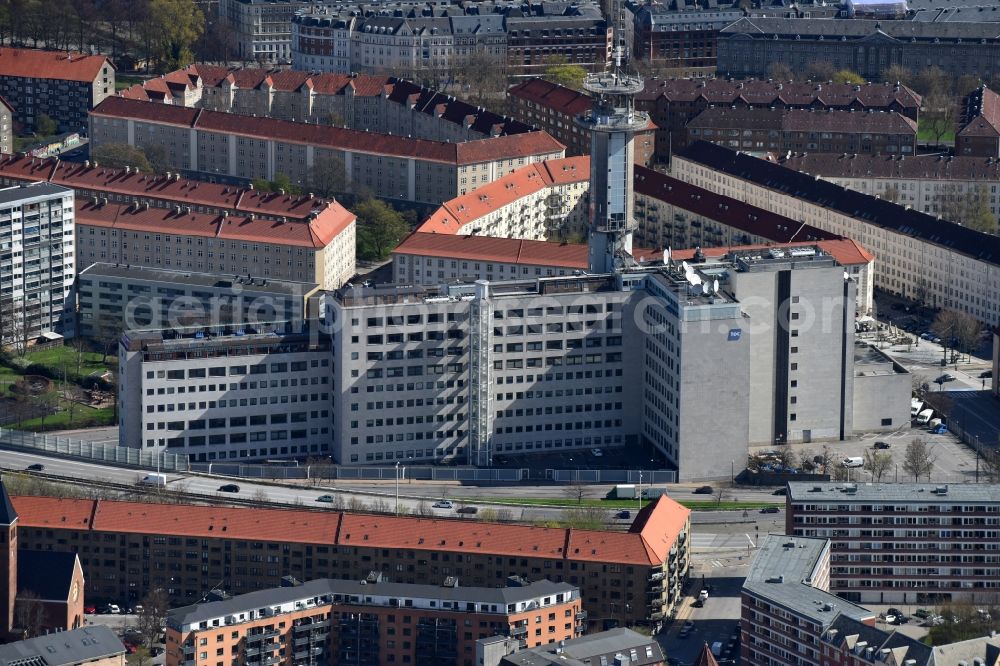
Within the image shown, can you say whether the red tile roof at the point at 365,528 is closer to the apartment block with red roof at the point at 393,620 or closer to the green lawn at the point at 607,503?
the apartment block with red roof at the point at 393,620

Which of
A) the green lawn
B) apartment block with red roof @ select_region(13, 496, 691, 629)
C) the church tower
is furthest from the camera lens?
the green lawn

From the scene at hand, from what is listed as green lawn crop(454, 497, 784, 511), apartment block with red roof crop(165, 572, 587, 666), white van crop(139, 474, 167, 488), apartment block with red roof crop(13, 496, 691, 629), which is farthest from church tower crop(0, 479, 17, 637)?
green lawn crop(454, 497, 784, 511)

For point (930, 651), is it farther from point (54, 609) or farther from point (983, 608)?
point (54, 609)

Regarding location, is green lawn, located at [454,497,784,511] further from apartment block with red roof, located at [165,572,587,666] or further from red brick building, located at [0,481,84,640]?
red brick building, located at [0,481,84,640]

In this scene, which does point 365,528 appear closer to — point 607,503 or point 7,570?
point 607,503

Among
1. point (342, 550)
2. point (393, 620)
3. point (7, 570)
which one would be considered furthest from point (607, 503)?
point (7, 570)

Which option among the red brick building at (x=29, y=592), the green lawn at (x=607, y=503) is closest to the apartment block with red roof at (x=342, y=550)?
the red brick building at (x=29, y=592)

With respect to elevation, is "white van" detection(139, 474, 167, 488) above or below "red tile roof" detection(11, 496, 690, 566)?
below
